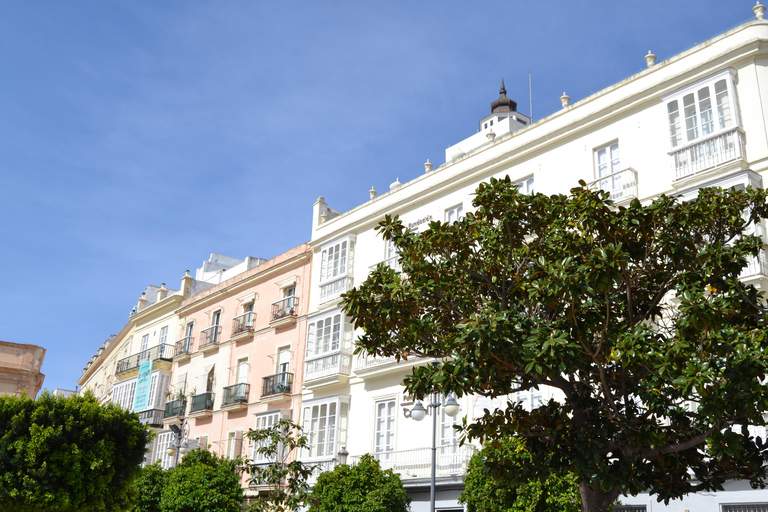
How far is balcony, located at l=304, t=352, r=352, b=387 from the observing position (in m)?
24.0

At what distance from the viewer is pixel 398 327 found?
10.8 m

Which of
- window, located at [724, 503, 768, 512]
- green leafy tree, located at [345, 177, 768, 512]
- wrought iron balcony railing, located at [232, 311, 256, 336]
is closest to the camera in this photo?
green leafy tree, located at [345, 177, 768, 512]

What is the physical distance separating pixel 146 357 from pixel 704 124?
91.7 ft

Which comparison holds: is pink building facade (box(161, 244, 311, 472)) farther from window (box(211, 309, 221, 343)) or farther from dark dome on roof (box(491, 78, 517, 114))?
dark dome on roof (box(491, 78, 517, 114))

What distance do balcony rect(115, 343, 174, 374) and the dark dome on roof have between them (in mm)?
30418

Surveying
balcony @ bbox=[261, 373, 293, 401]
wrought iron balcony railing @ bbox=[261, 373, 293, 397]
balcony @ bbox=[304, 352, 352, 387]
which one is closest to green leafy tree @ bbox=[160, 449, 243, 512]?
balcony @ bbox=[261, 373, 293, 401]

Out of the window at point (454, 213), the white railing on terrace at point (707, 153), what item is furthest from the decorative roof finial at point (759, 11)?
the window at point (454, 213)

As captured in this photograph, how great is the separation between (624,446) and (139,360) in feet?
103

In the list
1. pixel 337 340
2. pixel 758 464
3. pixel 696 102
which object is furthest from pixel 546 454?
pixel 337 340

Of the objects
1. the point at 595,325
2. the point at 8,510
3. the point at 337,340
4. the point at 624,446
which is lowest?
the point at 8,510

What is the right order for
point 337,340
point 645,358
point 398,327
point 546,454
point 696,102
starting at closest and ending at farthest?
point 645,358, point 546,454, point 398,327, point 696,102, point 337,340

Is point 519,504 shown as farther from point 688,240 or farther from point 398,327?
point 688,240

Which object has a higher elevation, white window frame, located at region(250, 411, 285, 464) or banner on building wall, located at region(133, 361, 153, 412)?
banner on building wall, located at region(133, 361, 153, 412)

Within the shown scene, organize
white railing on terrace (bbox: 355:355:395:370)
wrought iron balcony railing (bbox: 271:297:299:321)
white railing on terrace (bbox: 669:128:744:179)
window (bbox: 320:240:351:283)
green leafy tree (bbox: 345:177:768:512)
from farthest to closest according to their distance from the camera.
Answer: wrought iron balcony railing (bbox: 271:297:299:321), window (bbox: 320:240:351:283), white railing on terrace (bbox: 355:355:395:370), white railing on terrace (bbox: 669:128:744:179), green leafy tree (bbox: 345:177:768:512)
